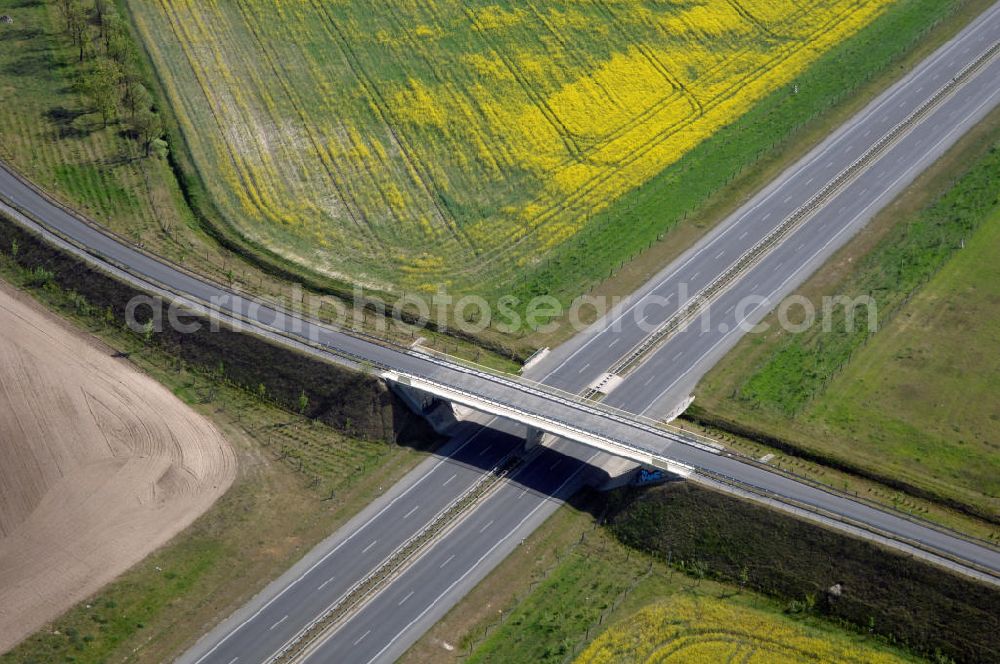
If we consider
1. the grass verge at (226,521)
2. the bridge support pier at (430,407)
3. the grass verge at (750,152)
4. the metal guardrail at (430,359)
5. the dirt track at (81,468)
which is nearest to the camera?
the grass verge at (226,521)

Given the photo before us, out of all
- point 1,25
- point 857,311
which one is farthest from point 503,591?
point 1,25

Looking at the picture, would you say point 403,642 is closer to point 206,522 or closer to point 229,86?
point 206,522

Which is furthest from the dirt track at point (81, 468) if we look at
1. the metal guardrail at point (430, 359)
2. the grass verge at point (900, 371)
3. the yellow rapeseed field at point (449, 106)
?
the grass verge at point (900, 371)

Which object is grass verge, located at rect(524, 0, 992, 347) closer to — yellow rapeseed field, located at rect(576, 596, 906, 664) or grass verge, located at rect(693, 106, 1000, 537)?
grass verge, located at rect(693, 106, 1000, 537)

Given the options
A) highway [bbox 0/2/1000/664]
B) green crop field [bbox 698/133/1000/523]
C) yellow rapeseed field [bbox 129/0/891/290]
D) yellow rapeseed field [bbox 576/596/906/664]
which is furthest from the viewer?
yellow rapeseed field [bbox 129/0/891/290]

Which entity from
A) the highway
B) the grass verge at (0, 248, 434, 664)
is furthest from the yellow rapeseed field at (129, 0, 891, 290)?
the grass verge at (0, 248, 434, 664)

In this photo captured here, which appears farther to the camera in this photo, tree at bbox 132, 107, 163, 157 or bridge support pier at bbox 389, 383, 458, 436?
tree at bbox 132, 107, 163, 157

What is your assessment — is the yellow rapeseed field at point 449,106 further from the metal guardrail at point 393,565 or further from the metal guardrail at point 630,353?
the metal guardrail at point 393,565
